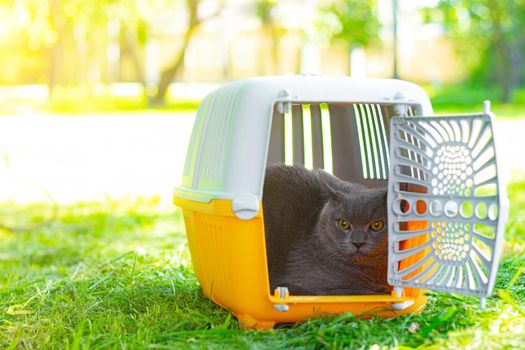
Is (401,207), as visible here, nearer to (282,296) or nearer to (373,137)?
(282,296)

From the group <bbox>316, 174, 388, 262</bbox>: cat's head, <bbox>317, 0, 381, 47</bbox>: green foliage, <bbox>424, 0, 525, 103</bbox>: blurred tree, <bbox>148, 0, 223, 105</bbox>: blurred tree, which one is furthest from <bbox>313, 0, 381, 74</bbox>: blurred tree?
<bbox>316, 174, 388, 262</bbox>: cat's head

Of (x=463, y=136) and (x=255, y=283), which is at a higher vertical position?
(x=463, y=136)

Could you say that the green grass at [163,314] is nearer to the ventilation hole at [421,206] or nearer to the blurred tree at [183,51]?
the ventilation hole at [421,206]

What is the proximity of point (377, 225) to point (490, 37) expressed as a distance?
14.5m

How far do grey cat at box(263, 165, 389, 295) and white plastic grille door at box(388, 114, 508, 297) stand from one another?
0.40 feet

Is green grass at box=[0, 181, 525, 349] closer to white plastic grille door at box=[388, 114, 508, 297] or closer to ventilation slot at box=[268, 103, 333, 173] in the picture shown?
white plastic grille door at box=[388, 114, 508, 297]

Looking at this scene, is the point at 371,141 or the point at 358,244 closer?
the point at 358,244

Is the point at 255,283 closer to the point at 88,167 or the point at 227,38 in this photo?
the point at 88,167

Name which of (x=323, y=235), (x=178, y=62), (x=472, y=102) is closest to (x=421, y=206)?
(x=323, y=235)

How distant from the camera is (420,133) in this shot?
197 centimetres

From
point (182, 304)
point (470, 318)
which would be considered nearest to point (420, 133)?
point (470, 318)

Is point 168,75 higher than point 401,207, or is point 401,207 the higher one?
point 168,75

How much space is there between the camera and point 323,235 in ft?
7.39

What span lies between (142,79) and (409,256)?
14.2 m
